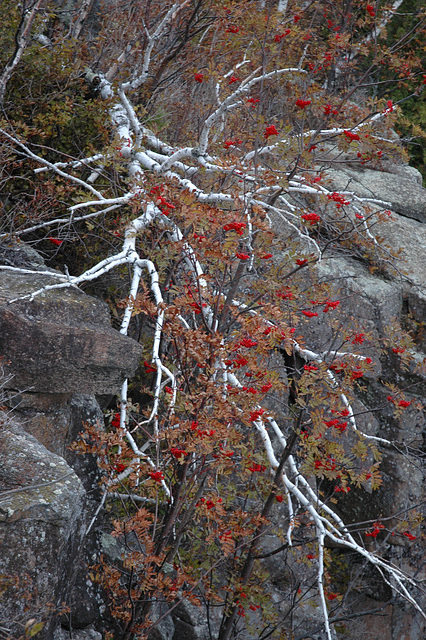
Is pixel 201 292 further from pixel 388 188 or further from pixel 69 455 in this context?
pixel 388 188

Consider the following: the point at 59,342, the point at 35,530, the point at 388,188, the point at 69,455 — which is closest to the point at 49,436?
the point at 69,455

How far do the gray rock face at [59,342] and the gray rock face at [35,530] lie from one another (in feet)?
1.86

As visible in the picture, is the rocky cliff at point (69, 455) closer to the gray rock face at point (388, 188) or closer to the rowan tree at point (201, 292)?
the rowan tree at point (201, 292)

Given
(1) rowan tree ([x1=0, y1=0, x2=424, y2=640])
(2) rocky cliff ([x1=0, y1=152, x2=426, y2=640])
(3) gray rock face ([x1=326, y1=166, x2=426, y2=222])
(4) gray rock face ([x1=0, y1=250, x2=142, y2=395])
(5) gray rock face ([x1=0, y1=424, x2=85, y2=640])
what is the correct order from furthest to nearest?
(3) gray rock face ([x1=326, y1=166, x2=426, y2=222]) → (4) gray rock face ([x1=0, y1=250, x2=142, y2=395]) → (1) rowan tree ([x1=0, y1=0, x2=424, y2=640]) → (2) rocky cliff ([x1=0, y1=152, x2=426, y2=640]) → (5) gray rock face ([x1=0, y1=424, x2=85, y2=640])

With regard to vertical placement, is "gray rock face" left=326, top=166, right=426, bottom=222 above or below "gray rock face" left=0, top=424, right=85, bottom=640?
above

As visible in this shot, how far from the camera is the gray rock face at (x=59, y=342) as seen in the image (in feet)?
10.5

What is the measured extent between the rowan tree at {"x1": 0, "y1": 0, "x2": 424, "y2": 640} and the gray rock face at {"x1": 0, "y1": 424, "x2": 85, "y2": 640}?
26cm

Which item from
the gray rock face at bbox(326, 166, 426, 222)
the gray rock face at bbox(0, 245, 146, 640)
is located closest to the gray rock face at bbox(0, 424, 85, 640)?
the gray rock face at bbox(0, 245, 146, 640)

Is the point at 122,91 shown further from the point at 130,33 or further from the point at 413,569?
the point at 413,569

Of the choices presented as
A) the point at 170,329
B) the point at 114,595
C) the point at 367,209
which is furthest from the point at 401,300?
the point at 114,595

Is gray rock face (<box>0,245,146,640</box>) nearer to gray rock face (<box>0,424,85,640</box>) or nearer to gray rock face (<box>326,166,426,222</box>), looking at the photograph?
gray rock face (<box>0,424,85,640</box>)

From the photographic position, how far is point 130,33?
6320 mm

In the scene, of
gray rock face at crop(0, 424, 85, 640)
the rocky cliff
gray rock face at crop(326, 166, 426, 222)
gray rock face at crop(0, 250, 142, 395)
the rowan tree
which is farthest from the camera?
gray rock face at crop(326, 166, 426, 222)

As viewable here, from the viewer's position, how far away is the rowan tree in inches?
117
